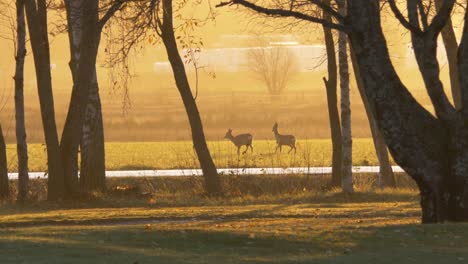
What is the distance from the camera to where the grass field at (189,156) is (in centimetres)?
5159

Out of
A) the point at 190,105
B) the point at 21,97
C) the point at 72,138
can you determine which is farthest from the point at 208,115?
the point at 72,138

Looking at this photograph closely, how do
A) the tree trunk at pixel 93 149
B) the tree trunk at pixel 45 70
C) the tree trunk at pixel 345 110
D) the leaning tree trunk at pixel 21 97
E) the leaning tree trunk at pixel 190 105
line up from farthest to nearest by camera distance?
1. the leaning tree trunk at pixel 190 105
2. the tree trunk at pixel 93 149
3. the tree trunk at pixel 345 110
4. the leaning tree trunk at pixel 21 97
5. the tree trunk at pixel 45 70

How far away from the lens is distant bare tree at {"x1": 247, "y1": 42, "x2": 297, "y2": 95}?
5703 inches

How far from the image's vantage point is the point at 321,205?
2997 cm

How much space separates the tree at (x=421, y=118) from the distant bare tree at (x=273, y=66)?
117741mm

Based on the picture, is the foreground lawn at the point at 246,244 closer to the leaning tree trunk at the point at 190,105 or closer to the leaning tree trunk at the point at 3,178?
the leaning tree trunk at the point at 3,178

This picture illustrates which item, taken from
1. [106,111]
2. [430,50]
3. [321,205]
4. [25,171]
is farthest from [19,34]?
[106,111]

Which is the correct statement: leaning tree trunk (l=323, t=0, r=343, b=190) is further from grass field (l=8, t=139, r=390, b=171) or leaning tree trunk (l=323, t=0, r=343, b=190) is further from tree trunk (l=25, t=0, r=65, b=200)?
tree trunk (l=25, t=0, r=65, b=200)

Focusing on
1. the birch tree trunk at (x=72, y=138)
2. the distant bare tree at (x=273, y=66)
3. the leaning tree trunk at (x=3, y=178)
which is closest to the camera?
the birch tree trunk at (x=72, y=138)

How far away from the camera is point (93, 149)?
33.8 meters

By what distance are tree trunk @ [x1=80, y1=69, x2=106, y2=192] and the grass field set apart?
30.6 feet

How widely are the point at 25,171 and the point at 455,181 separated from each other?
14.0 meters

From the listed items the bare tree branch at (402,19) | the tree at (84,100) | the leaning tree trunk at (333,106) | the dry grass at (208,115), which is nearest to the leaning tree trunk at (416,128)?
the bare tree branch at (402,19)

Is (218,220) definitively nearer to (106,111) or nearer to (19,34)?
(19,34)
